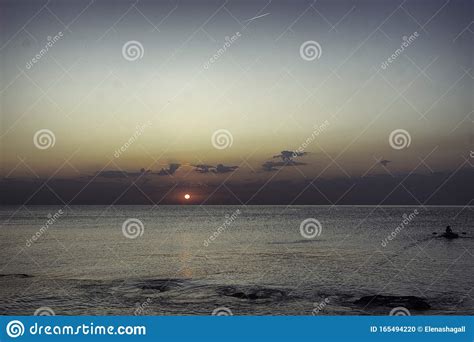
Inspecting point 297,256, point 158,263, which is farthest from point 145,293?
point 297,256

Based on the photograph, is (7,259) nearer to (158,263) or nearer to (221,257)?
(158,263)

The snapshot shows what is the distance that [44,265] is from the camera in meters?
22.8

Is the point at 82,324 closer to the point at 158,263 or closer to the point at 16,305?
the point at 16,305

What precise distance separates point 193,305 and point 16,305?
5.05m

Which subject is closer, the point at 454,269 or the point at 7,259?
the point at 454,269

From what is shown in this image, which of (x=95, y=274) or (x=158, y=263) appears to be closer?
(x=95, y=274)

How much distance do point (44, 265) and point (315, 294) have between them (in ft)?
43.2

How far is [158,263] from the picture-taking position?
23.9m

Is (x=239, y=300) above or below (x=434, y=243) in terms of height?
below

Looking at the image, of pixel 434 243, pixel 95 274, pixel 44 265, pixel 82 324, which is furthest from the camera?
pixel 434 243

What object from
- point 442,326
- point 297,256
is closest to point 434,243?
point 297,256

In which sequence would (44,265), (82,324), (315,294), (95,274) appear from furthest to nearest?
(44,265) < (95,274) < (315,294) < (82,324)

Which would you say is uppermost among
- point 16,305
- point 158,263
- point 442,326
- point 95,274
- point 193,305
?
point 158,263

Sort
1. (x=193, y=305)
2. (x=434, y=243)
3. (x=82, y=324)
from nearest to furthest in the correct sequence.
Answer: (x=82, y=324)
(x=193, y=305)
(x=434, y=243)
